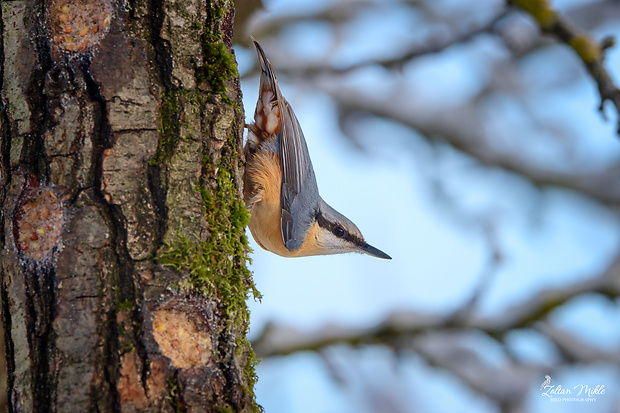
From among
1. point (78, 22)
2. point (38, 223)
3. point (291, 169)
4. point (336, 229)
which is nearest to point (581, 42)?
point (291, 169)

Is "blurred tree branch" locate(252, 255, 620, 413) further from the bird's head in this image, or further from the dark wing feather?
the dark wing feather

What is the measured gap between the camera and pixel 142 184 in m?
1.58

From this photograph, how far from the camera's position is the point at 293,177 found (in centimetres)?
303

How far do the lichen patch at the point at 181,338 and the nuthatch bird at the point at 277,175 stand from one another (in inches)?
54.7

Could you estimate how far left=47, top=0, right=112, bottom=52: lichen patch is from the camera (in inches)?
61.4

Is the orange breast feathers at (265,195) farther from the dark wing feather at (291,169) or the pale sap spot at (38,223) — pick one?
the pale sap spot at (38,223)

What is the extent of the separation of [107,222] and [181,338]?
39 cm

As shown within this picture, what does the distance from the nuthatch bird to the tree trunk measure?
4.15 ft

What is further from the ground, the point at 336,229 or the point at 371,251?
the point at 336,229

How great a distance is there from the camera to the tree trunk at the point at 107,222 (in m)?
1.47

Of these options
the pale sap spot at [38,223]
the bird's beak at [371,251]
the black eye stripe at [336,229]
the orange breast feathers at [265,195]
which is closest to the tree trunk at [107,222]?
the pale sap spot at [38,223]

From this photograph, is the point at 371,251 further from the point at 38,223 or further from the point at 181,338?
the point at 38,223

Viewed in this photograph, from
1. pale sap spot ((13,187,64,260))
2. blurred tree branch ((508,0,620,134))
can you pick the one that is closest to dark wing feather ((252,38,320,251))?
blurred tree branch ((508,0,620,134))

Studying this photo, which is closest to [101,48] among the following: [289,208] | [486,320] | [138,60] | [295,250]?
[138,60]
